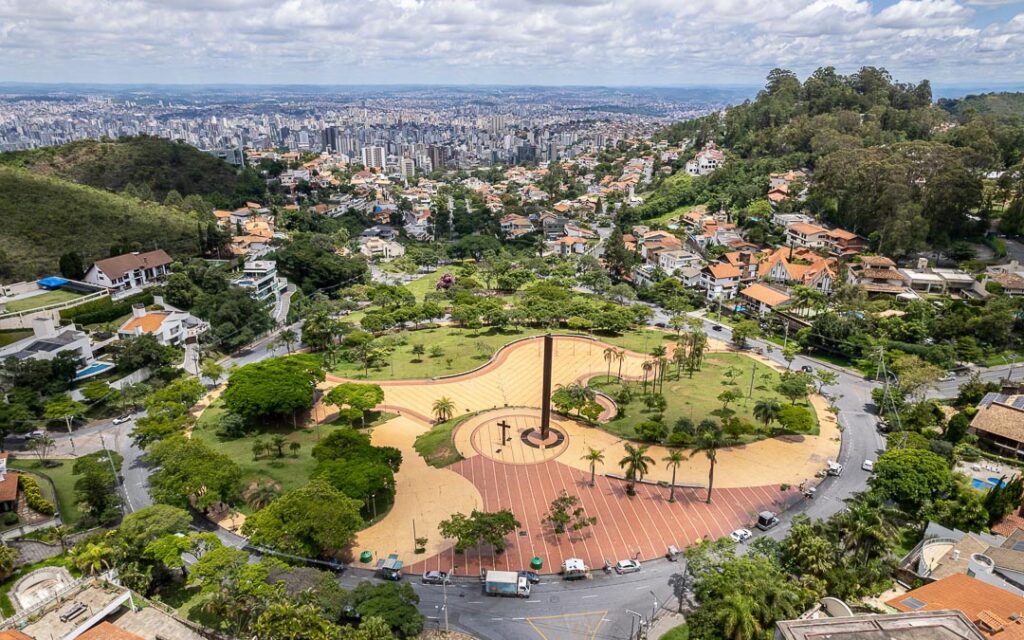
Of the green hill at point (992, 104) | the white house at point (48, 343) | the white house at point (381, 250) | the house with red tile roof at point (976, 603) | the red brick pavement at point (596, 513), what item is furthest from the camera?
the green hill at point (992, 104)

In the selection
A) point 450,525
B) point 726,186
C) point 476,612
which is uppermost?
point 726,186

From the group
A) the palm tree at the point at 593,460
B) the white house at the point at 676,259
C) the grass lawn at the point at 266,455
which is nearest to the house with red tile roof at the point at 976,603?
the palm tree at the point at 593,460

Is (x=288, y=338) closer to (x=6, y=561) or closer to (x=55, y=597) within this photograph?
(x=6, y=561)

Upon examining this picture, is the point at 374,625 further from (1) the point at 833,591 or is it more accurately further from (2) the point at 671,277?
(2) the point at 671,277

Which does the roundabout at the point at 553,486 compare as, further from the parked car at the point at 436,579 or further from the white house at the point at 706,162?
the white house at the point at 706,162

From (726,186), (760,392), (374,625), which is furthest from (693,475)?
(726,186)

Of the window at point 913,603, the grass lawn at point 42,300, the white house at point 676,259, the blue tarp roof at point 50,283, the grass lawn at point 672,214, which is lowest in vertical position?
the window at point 913,603
